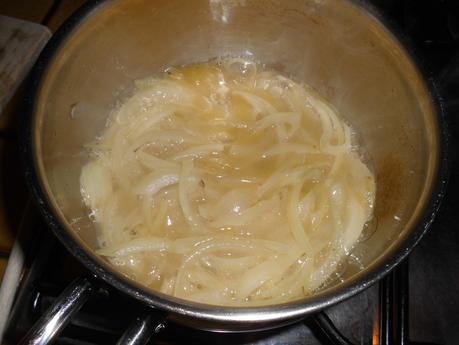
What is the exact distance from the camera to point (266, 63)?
1.98 metres

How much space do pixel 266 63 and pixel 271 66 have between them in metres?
0.03

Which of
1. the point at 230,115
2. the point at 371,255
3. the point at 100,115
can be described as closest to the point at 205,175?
the point at 230,115

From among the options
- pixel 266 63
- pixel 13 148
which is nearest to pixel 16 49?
pixel 13 148

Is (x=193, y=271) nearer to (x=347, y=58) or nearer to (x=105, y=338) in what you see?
(x=105, y=338)

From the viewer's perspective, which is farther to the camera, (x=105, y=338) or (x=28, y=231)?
(x=28, y=231)

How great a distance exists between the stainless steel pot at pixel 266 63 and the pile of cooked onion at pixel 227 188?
7 cm

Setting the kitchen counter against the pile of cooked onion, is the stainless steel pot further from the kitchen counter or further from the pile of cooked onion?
the kitchen counter

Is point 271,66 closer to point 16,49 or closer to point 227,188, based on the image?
point 227,188

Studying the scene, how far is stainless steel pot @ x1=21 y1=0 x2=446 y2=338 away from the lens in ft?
3.31

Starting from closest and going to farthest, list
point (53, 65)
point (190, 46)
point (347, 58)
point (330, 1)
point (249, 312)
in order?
point (249, 312), point (53, 65), point (330, 1), point (347, 58), point (190, 46)

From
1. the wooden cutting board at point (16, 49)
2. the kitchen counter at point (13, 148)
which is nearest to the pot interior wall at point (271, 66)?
the kitchen counter at point (13, 148)

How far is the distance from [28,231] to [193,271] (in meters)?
0.62

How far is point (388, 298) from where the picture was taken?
1.43 metres

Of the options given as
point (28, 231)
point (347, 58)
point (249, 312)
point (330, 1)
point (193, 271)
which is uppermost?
point (330, 1)
